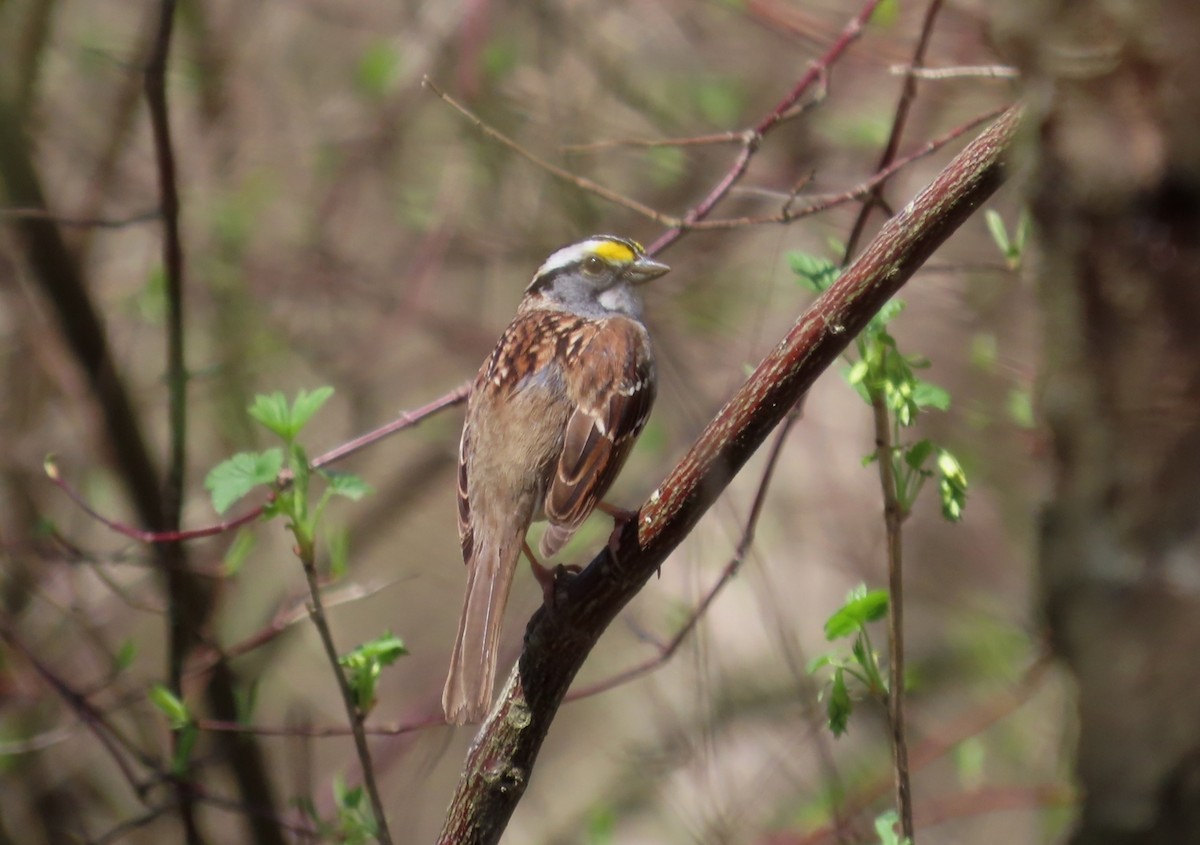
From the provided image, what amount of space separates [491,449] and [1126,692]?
166 centimetres

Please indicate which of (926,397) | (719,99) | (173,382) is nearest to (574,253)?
(173,382)

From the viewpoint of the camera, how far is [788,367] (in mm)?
1986

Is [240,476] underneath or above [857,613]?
above

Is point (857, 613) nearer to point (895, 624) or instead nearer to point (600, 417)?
point (895, 624)

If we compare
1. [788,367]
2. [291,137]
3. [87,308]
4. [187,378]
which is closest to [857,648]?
A: [788,367]

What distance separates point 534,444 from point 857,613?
1.09 meters

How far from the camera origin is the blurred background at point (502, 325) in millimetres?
4668

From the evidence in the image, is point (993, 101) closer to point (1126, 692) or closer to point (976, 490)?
point (976, 490)

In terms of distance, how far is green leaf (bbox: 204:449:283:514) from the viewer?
2148 millimetres

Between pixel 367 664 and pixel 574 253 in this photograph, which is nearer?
pixel 367 664

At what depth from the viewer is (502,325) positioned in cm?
635

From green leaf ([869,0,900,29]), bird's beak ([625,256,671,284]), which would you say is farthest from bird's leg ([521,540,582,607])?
green leaf ([869,0,900,29])

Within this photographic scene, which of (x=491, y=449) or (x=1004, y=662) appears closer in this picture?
(x=491, y=449)

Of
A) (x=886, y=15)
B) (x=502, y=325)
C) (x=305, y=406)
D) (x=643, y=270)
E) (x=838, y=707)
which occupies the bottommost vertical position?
(x=838, y=707)
